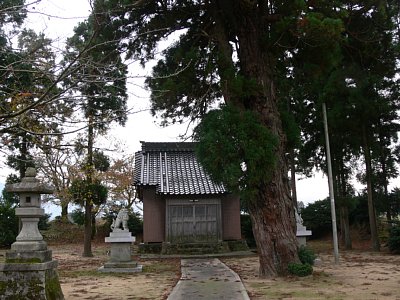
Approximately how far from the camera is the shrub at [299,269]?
9719 millimetres

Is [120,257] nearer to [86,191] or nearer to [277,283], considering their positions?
[86,191]

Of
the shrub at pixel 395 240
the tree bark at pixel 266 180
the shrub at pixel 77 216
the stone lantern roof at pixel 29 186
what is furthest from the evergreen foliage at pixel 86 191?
the shrub at pixel 395 240

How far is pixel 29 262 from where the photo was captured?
6656 mm

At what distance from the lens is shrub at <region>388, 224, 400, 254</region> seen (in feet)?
53.0

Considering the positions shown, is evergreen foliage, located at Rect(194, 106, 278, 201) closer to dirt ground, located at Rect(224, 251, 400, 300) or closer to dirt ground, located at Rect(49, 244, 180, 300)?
dirt ground, located at Rect(224, 251, 400, 300)

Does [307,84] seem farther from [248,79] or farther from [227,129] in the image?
[227,129]

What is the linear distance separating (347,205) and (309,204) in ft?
29.0

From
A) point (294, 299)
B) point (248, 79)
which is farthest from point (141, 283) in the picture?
point (248, 79)

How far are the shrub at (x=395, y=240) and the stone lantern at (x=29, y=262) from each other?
13495mm

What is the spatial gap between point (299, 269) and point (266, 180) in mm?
2202

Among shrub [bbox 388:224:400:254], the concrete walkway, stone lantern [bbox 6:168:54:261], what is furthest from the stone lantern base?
shrub [bbox 388:224:400:254]

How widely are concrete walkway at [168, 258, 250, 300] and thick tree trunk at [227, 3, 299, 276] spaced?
3.70ft

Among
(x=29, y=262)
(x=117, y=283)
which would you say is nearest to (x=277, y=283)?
(x=117, y=283)

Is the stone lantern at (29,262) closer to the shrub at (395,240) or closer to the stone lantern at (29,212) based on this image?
the stone lantern at (29,212)
